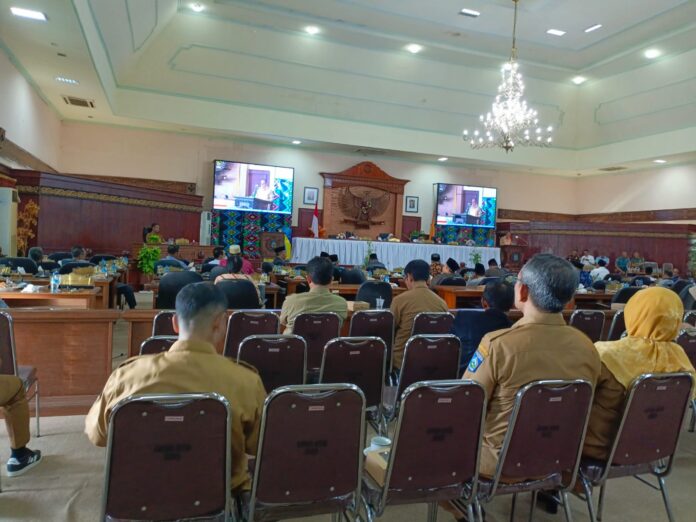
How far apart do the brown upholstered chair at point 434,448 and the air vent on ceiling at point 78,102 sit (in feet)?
34.2

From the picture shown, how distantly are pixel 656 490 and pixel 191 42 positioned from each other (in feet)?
36.2

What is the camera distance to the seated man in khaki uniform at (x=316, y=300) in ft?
11.9

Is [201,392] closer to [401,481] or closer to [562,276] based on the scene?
[401,481]

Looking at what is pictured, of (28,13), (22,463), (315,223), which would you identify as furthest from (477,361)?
(315,223)

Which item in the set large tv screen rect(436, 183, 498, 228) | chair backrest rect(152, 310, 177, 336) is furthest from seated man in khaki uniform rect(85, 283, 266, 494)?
large tv screen rect(436, 183, 498, 228)

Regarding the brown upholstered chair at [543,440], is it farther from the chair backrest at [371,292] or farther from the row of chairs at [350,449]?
the chair backrest at [371,292]

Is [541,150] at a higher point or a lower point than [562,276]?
higher

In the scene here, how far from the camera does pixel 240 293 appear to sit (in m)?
4.37

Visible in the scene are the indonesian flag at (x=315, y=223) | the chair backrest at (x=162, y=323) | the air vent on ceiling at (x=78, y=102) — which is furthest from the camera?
the indonesian flag at (x=315, y=223)

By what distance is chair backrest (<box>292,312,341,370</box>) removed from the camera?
3.43 metres

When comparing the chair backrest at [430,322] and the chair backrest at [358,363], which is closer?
the chair backrest at [358,363]

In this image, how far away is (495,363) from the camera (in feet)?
6.50

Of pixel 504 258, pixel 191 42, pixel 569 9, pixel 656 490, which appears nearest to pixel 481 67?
pixel 569 9

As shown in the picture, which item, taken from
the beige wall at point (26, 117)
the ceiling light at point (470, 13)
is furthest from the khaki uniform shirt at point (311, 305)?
the ceiling light at point (470, 13)
